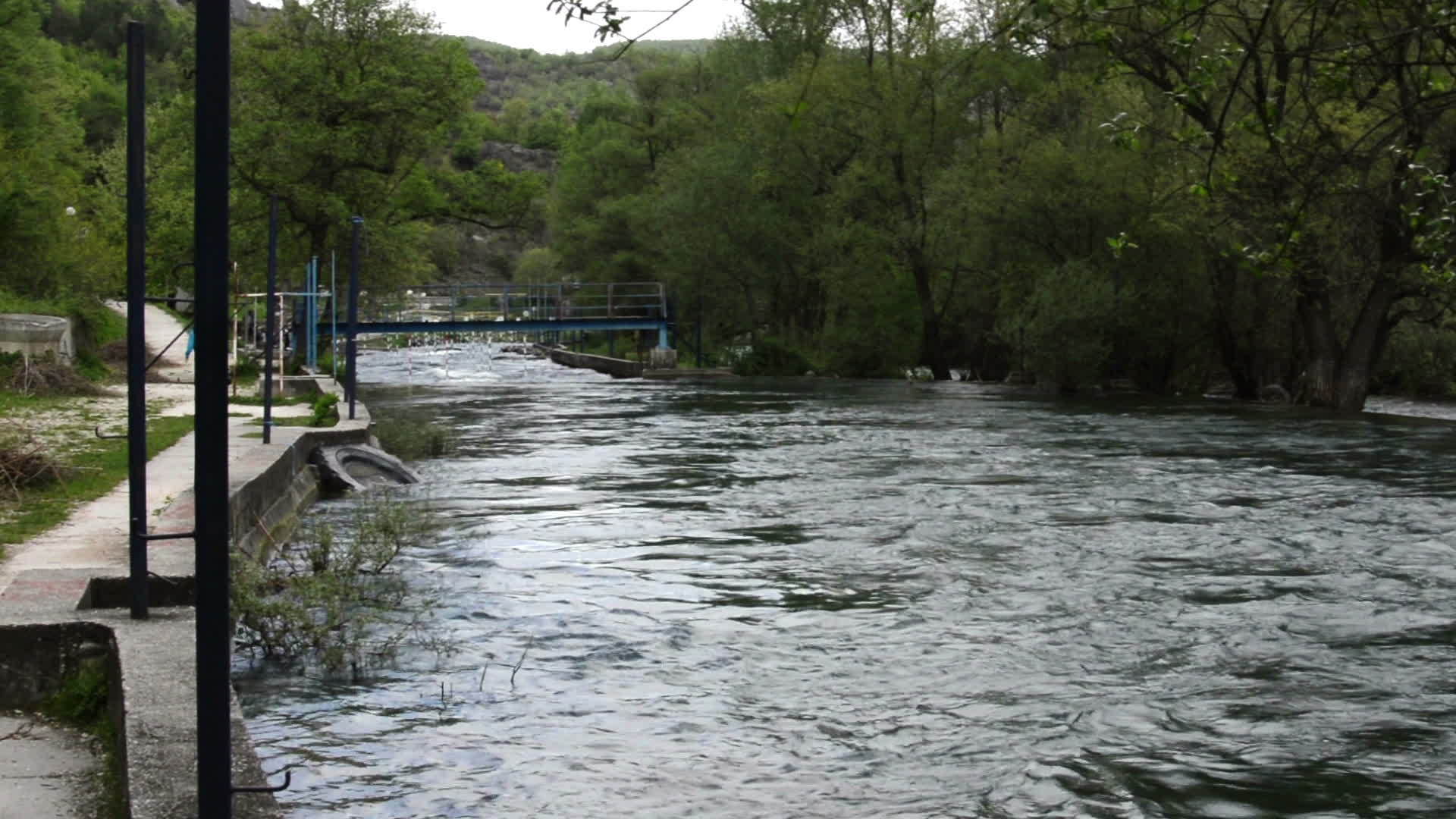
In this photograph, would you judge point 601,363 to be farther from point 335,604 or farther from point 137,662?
point 137,662

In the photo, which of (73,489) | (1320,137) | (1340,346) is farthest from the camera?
(1340,346)

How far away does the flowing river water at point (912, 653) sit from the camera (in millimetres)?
7305

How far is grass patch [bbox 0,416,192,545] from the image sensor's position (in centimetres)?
1059

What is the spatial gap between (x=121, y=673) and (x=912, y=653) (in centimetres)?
497

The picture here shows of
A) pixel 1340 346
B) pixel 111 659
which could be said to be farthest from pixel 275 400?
pixel 1340 346

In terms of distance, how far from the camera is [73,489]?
41.2ft

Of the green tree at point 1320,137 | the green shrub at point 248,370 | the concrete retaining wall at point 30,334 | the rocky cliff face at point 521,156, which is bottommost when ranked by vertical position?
the green shrub at point 248,370

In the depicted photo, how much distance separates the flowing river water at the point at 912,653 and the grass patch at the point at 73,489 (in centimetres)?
219

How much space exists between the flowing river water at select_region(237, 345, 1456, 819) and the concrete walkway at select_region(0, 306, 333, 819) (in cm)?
85

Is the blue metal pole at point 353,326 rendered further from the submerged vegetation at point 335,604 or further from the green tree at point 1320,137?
the submerged vegetation at point 335,604

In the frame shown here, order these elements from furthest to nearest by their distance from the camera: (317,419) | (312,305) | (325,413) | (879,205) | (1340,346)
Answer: (879,205)
(1340,346)
(312,305)
(325,413)
(317,419)

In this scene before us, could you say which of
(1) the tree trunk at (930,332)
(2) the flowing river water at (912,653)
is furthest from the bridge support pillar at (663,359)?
(2) the flowing river water at (912,653)

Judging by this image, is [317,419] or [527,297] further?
[527,297]

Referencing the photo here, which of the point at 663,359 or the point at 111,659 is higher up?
the point at 663,359
